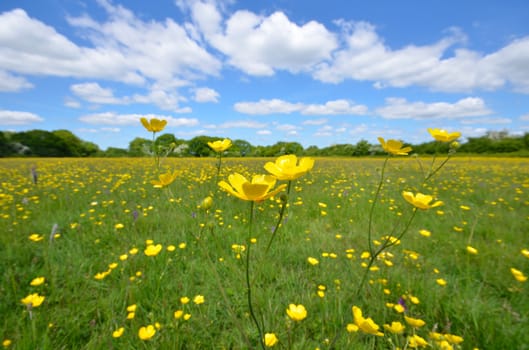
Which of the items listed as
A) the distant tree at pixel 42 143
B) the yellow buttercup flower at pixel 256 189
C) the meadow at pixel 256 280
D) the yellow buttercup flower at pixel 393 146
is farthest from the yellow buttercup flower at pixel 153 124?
the distant tree at pixel 42 143

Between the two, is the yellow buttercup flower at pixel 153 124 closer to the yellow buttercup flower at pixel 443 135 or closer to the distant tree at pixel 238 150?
the distant tree at pixel 238 150

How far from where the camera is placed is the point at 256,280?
1.88 meters

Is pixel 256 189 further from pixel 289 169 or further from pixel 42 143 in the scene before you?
pixel 42 143

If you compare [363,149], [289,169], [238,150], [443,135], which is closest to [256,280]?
[238,150]

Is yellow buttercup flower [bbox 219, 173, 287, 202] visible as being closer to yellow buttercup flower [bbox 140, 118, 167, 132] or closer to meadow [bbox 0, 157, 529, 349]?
meadow [bbox 0, 157, 529, 349]

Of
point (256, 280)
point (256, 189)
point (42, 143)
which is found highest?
point (42, 143)

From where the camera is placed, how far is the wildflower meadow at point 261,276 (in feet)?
3.84

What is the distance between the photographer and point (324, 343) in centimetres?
125

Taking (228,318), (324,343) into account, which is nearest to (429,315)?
(324,343)

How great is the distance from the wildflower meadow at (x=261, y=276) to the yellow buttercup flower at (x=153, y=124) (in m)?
0.01

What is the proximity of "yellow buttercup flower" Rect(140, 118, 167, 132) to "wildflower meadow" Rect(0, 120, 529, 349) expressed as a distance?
0.03 ft

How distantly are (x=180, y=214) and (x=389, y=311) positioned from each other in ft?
8.42

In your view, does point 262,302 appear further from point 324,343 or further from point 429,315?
point 429,315

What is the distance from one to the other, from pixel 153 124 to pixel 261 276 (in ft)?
4.70
